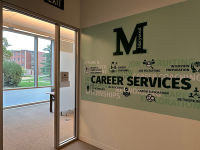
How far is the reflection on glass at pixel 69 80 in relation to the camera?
2930 millimetres

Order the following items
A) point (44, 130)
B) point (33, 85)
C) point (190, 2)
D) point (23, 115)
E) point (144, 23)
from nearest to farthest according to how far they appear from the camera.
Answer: point (190, 2), point (144, 23), point (44, 130), point (23, 115), point (33, 85)

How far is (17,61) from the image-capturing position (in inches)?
245

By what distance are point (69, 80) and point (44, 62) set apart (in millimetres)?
4787

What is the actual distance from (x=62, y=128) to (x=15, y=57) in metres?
4.53

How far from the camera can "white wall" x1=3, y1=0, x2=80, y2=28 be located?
2.22 m

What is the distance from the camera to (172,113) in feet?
6.60

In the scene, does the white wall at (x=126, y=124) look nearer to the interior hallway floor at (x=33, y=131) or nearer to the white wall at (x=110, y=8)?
the white wall at (x=110, y=8)

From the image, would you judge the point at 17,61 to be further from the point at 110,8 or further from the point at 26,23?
the point at 110,8

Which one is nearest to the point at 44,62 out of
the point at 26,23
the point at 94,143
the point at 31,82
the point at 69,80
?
the point at 31,82

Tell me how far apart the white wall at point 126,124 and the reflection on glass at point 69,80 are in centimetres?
26

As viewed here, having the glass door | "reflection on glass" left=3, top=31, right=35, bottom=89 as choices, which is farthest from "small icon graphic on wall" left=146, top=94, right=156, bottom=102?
"reflection on glass" left=3, top=31, right=35, bottom=89

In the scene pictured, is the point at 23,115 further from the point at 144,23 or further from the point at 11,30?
the point at 144,23

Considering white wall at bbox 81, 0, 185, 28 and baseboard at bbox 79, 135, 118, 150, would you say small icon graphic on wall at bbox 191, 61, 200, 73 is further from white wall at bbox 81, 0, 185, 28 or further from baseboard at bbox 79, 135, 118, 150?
baseboard at bbox 79, 135, 118, 150

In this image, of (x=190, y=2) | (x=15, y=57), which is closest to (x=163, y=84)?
(x=190, y=2)
